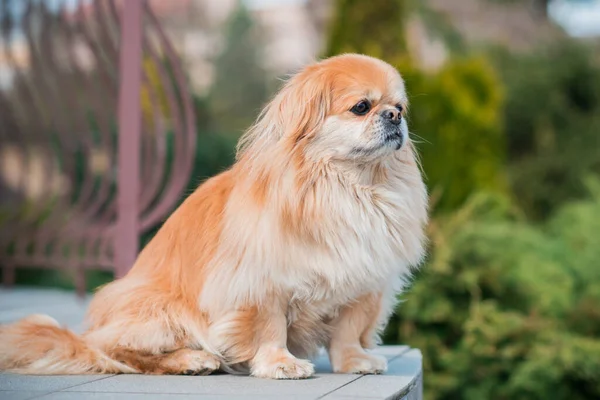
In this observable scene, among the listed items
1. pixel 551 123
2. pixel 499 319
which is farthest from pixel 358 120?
pixel 551 123

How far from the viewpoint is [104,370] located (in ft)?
10.3

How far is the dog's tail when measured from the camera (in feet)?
10.2

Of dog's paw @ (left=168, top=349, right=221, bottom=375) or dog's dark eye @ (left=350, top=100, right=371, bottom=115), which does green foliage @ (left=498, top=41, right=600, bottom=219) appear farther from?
dog's paw @ (left=168, top=349, right=221, bottom=375)

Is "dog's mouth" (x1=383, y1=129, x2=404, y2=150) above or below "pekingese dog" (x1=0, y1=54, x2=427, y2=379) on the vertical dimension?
above

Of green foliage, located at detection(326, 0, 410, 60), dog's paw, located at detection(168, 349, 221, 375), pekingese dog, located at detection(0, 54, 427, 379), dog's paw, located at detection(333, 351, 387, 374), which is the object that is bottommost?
dog's paw, located at detection(333, 351, 387, 374)

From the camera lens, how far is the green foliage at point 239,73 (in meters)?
17.6

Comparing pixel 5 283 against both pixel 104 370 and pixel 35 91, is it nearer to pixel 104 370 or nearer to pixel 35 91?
pixel 35 91

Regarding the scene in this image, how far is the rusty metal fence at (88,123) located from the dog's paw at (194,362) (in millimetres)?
1788

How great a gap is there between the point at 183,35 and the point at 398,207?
17.3 metres

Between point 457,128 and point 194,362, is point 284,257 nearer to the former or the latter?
point 194,362

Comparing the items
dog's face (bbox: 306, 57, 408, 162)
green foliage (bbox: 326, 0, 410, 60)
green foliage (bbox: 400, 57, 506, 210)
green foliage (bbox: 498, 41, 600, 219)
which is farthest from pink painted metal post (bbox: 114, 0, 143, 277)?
green foliage (bbox: 498, 41, 600, 219)

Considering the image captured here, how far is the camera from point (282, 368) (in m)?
3.03

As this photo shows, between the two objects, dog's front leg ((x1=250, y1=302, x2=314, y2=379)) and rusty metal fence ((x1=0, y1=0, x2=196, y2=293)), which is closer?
dog's front leg ((x1=250, y1=302, x2=314, y2=379))

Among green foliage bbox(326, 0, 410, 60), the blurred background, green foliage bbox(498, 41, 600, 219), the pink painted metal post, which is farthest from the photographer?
green foliage bbox(498, 41, 600, 219)
